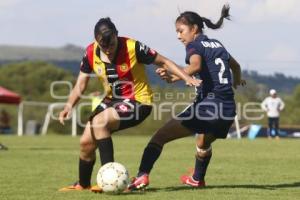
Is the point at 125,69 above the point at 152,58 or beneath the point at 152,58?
beneath

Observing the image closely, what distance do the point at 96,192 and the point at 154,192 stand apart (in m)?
0.63

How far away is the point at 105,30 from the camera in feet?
25.9

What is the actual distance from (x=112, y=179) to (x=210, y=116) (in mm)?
1348

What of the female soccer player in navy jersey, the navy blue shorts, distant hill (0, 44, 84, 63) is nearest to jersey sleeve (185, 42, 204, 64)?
the female soccer player in navy jersey

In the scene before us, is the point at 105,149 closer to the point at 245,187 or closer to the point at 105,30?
the point at 105,30

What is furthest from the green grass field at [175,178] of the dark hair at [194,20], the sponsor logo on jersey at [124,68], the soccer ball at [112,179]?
the dark hair at [194,20]

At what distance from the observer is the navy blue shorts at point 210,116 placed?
27.7 ft

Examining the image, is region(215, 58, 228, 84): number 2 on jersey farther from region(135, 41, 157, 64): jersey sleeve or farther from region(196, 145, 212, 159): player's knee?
region(196, 145, 212, 159): player's knee

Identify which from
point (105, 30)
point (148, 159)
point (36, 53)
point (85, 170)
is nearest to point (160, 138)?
point (148, 159)

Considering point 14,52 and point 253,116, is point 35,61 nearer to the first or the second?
point 14,52

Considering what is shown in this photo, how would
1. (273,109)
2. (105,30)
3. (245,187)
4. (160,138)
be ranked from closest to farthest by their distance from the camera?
(105,30) < (160,138) < (245,187) < (273,109)

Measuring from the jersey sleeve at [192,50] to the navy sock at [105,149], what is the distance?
48.8 inches

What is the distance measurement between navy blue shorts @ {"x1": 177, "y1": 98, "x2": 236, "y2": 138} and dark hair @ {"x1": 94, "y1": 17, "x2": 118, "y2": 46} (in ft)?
4.33

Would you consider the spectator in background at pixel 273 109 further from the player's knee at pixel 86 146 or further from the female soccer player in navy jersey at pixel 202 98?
the player's knee at pixel 86 146
